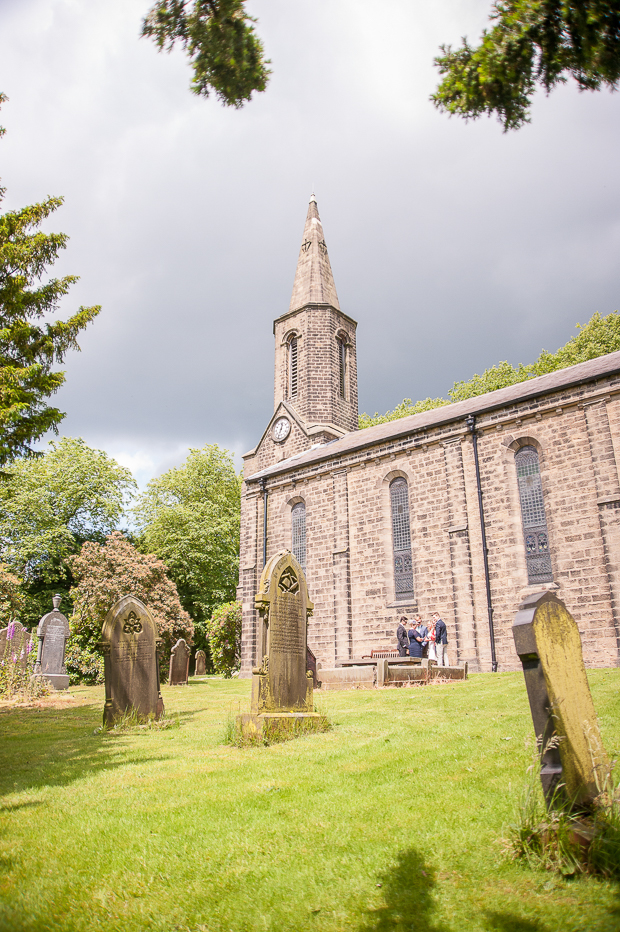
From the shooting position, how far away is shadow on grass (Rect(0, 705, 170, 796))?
564cm

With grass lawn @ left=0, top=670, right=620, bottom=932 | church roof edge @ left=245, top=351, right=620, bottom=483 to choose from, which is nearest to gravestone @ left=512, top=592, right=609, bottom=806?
grass lawn @ left=0, top=670, right=620, bottom=932

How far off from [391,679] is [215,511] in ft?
83.8

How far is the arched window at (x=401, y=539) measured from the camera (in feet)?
61.4

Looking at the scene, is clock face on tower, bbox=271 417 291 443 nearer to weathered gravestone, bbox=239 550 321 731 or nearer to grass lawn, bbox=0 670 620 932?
weathered gravestone, bbox=239 550 321 731

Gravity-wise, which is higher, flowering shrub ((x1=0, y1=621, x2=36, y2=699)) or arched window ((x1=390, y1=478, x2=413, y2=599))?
arched window ((x1=390, y1=478, x2=413, y2=599))

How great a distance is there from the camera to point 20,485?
33.0 meters

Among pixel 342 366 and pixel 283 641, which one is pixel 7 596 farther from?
pixel 283 641

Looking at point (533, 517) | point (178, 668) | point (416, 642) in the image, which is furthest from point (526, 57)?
point (178, 668)

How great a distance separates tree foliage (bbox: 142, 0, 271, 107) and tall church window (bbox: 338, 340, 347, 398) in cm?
2520

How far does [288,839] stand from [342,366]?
86.2 feet

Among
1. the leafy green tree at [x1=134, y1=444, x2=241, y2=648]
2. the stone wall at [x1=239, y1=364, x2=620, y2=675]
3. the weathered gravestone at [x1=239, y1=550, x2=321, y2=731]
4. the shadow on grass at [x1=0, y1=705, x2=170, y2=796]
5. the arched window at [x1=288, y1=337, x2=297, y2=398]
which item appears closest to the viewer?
the shadow on grass at [x1=0, y1=705, x2=170, y2=796]

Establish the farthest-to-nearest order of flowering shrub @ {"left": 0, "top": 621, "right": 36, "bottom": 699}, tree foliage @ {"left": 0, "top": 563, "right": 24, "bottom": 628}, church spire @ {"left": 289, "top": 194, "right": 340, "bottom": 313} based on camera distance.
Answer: church spire @ {"left": 289, "top": 194, "right": 340, "bottom": 313}
tree foliage @ {"left": 0, "top": 563, "right": 24, "bottom": 628}
flowering shrub @ {"left": 0, "top": 621, "right": 36, "bottom": 699}

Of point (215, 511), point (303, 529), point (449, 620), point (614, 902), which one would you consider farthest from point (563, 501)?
point (215, 511)

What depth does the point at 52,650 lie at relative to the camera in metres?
16.9
